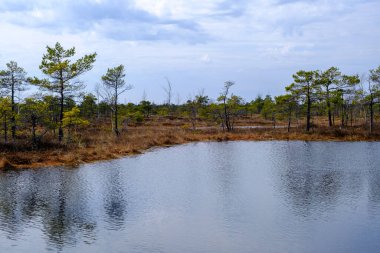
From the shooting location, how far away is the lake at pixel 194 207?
1429 cm

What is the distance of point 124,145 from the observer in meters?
41.1

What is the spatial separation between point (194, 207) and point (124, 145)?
23219mm

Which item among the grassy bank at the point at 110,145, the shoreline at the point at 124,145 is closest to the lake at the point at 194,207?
the shoreline at the point at 124,145

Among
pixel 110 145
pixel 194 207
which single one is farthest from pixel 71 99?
pixel 194 207

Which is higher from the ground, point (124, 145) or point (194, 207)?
Result: point (124, 145)

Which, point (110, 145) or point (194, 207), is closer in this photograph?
point (194, 207)

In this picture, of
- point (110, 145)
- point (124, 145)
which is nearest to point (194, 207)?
point (110, 145)

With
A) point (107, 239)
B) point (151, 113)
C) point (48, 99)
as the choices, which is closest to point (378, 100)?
point (48, 99)

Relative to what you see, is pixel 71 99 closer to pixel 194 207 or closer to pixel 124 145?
pixel 124 145

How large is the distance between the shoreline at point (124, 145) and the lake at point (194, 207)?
8.26 feet

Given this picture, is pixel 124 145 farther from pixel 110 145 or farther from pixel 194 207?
pixel 194 207

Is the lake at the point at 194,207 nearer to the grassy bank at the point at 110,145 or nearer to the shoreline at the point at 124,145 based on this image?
the shoreline at the point at 124,145

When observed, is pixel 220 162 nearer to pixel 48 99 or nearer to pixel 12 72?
pixel 48 99

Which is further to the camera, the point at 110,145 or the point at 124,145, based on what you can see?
the point at 124,145
